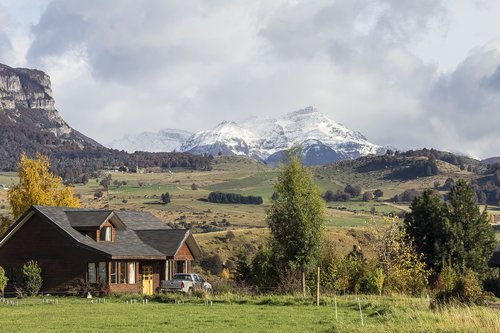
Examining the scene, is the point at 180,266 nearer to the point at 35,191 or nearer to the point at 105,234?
the point at 105,234

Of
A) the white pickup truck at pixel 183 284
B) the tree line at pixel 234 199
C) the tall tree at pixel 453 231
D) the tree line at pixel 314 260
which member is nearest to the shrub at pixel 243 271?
the tree line at pixel 314 260

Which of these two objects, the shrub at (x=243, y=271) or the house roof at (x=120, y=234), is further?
the shrub at (x=243, y=271)

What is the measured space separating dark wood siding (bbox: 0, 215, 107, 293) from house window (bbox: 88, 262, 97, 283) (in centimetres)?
49

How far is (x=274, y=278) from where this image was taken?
53188mm

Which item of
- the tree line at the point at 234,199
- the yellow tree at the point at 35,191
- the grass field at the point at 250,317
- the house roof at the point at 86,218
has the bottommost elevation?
the grass field at the point at 250,317

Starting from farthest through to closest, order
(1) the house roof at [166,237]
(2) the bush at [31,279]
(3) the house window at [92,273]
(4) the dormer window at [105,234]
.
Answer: (1) the house roof at [166,237] → (4) the dormer window at [105,234] → (3) the house window at [92,273] → (2) the bush at [31,279]

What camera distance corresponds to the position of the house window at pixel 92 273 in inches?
2112

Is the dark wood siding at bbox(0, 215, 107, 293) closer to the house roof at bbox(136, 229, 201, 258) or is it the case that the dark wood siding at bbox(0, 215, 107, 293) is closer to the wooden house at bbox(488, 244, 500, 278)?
the house roof at bbox(136, 229, 201, 258)

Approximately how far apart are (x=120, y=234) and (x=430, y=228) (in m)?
24.9

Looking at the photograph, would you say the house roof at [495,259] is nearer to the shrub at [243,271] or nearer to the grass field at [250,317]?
the shrub at [243,271]

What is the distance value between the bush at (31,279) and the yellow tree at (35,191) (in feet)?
57.7

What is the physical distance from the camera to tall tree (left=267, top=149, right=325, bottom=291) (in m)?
51.3

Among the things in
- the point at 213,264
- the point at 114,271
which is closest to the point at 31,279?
the point at 114,271

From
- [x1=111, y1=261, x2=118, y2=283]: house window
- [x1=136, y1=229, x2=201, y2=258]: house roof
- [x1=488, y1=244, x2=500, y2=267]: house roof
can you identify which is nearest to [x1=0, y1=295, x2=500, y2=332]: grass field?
[x1=111, y1=261, x2=118, y2=283]: house window
